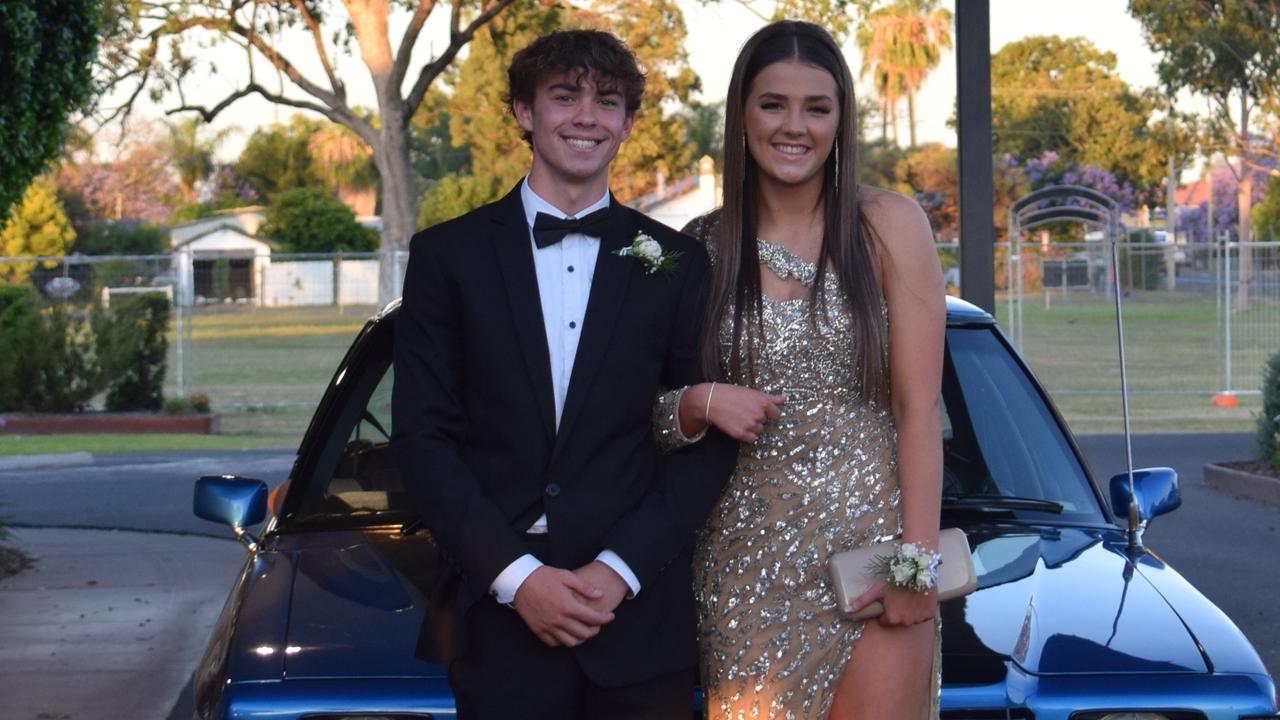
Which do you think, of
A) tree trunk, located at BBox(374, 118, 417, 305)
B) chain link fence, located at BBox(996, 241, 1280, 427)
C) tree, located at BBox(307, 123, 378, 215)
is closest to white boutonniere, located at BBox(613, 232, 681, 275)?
chain link fence, located at BBox(996, 241, 1280, 427)

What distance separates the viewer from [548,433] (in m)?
2.69

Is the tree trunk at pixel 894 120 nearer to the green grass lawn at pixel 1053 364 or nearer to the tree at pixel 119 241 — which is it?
the tree at pixel 119 241

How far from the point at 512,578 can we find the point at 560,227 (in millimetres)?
623

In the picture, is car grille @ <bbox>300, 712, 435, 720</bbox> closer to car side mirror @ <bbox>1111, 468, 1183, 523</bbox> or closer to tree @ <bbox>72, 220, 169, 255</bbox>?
car side mirror @ <bbox>1111, 468, 1183, 523</bbox>

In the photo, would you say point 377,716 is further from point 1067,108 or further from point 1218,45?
point 1067,108

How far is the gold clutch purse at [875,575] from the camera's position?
2.72 m

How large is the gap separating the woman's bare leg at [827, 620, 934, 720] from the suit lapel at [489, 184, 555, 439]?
0.67 metres

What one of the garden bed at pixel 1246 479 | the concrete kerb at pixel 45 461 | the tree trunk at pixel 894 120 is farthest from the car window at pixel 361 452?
Result: the tree trunk at pixel 894 120

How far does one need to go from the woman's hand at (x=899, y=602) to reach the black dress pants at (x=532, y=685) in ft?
1.18

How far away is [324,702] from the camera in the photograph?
3.03 m

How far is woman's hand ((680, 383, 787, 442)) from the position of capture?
2648 mm

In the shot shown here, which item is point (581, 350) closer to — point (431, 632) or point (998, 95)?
point (431, 632)

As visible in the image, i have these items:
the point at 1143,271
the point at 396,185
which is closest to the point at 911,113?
the point at 1143,271

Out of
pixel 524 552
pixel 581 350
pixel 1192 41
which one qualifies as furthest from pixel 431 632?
pixel 1192 41
